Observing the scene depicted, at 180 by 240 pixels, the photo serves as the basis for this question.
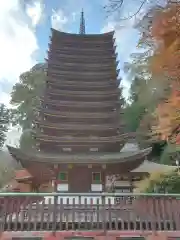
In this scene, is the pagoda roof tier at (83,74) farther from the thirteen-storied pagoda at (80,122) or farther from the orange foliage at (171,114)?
the orange foliage at (171,114)

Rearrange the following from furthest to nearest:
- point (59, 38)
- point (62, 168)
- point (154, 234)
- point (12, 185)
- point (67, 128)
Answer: point (12, 185)
point (59, 38)
point (67, 128)
point (62, 168)
point (154, 234)

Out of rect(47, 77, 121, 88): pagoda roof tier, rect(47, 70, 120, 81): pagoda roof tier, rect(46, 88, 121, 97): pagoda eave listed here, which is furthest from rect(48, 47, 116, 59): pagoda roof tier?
rect(46, 88, 121, 97): pagoda eave

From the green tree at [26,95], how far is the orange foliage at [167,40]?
32.0 metres

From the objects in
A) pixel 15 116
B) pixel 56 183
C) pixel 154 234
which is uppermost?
pixel 15 116

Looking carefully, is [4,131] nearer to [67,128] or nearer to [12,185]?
[12,185]

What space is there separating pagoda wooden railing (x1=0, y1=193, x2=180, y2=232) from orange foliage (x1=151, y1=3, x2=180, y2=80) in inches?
181

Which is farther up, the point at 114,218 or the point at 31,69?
the point at 31,69

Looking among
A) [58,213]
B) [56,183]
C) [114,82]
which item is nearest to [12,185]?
[56,183]

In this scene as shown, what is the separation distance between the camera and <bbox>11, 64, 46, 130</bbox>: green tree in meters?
36.5

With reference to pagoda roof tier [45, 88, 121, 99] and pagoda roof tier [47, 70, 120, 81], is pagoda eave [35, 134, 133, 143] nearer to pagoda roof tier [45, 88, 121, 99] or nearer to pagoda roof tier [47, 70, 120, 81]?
pagoda roof tier [45, 88, 121, 99]

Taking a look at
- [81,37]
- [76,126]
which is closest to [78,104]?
[76,126]

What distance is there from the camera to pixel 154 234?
8.14 metres

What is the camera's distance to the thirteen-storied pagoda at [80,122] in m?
14.5

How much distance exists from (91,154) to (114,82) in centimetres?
560
